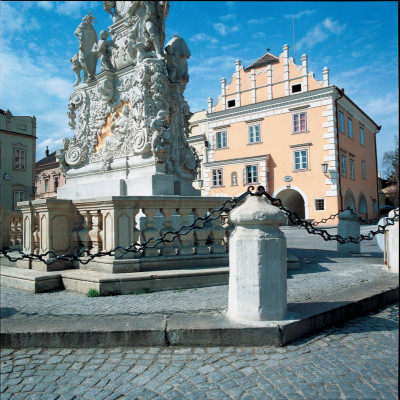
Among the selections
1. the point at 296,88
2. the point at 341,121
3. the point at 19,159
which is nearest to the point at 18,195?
the point at 19,159

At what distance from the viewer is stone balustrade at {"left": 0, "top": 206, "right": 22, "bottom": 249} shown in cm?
905

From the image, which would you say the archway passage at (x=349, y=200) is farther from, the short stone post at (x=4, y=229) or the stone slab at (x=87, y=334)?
the stone slab at (x=87, y=334)

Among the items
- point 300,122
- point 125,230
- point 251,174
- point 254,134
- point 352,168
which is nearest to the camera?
point 125,230

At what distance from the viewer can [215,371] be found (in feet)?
8.73

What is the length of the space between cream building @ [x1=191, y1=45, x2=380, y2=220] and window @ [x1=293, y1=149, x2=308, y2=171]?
83 mm

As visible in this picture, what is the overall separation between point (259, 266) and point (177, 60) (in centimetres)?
726

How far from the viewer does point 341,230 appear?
941 centimetres

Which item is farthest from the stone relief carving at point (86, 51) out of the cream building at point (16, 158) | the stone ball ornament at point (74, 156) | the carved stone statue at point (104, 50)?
the cream building at point (16, 158)

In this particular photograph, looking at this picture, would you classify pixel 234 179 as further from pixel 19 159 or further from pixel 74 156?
pixel 74 156

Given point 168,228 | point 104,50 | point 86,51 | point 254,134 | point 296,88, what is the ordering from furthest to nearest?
point 254,134, point 296,88, point 86,51, point 104,50, point 168,228

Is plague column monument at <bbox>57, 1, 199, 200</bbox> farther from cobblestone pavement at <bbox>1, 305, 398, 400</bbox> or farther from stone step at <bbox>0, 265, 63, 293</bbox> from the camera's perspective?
cobblestone pavement at <bbox>1, 305, 398, 400</bbox>

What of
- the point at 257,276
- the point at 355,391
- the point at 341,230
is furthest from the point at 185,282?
the point at 341,230

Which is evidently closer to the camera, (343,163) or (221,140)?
(343,163)

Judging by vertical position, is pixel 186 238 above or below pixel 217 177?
below
